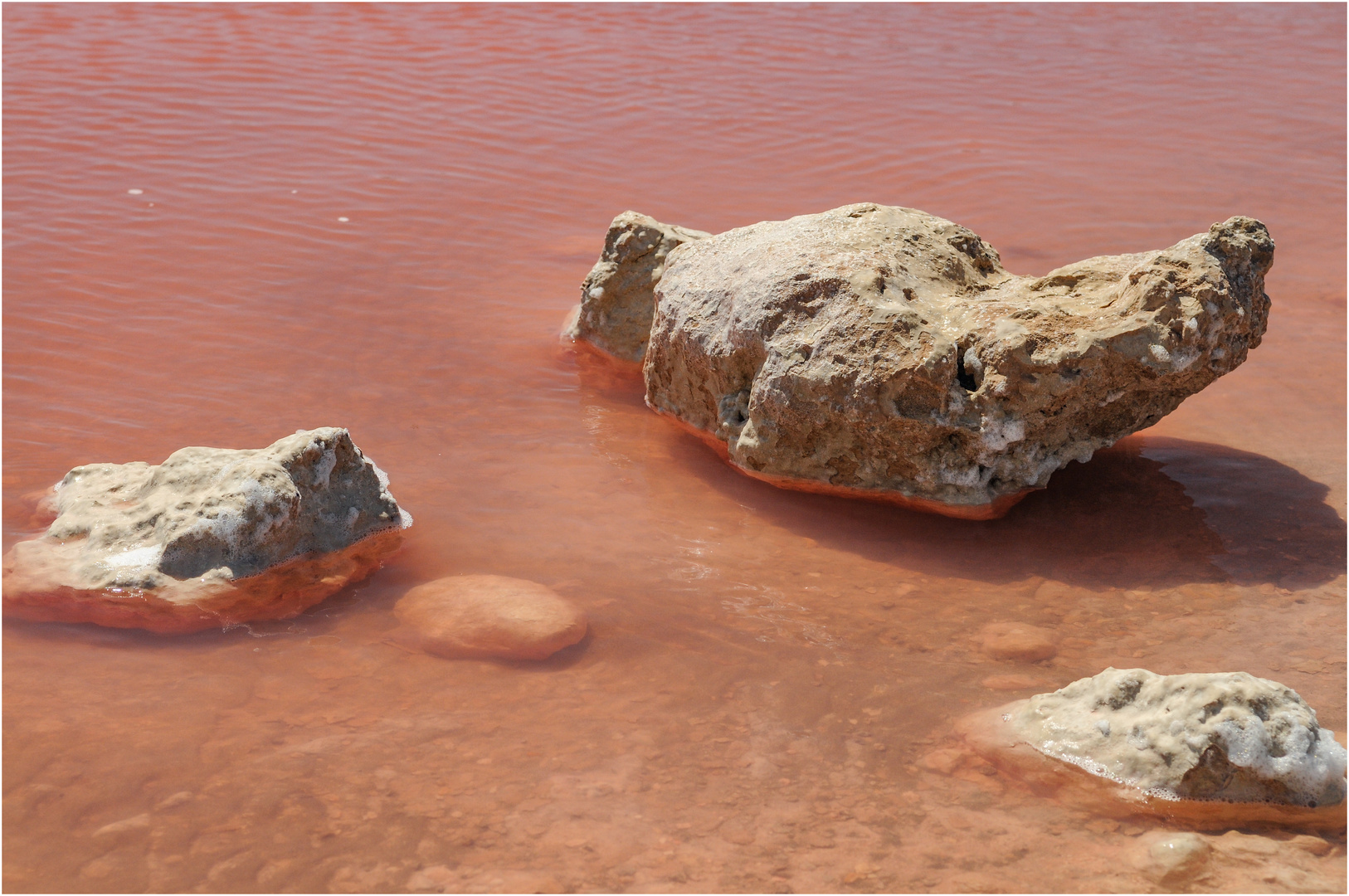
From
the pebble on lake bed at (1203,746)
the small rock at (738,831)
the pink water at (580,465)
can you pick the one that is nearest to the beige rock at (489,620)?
the pink water at (580,465)

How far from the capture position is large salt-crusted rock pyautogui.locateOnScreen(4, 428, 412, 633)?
4078 mm

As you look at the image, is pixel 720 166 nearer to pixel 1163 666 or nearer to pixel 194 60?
pixel 194 60

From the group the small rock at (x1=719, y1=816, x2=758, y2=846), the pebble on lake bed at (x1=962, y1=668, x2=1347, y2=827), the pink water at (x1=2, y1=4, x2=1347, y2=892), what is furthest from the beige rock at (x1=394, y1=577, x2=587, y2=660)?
the pebble on lake bed at (x1=962, y1=668, x2=1347, y2=827)

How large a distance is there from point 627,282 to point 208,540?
306 centimetres

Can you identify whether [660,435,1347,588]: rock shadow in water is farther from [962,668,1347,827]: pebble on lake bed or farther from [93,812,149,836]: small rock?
[93,812,149,836]: small rock

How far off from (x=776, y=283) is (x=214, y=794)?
3.16 m

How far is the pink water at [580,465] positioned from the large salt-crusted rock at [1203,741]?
6.4 inches

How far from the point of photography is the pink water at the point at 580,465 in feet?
10.3

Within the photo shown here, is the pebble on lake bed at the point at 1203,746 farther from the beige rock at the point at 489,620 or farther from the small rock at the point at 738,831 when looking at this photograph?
the beige rock at the point at 489,620

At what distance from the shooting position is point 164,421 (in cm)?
566

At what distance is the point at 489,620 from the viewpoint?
407 cm

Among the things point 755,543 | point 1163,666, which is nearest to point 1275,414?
point 1163,666

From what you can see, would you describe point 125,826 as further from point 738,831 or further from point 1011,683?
point 1011,683

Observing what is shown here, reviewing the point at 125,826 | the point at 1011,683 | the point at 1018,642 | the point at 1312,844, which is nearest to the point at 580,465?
the point at 1018,642
